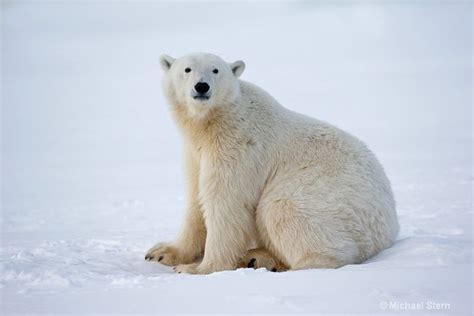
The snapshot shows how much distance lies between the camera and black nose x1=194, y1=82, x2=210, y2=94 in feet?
18.5

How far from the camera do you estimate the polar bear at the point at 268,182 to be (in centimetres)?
552

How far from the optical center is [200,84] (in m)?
5.64

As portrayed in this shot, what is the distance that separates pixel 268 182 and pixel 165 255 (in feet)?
→ 4.39

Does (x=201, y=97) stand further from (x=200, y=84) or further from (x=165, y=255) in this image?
(x=165, y=255)

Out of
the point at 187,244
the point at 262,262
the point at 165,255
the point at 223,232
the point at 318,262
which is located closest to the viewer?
the point at 318,262

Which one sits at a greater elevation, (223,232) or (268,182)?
(268,182)

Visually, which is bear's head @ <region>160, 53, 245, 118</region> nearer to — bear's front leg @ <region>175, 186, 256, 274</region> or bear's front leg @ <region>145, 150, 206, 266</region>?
bear's front leg @ <region>145, 150, 206, 266</region>

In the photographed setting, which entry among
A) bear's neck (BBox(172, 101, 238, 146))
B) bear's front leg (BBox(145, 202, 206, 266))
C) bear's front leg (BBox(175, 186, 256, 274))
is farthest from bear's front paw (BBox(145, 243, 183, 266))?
bear's neck (BBox(172, 101, 238, 146))

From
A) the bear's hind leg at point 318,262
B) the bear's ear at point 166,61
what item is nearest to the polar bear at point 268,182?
the bear's hind leg at point 318,262

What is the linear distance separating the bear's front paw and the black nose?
5.67 ft

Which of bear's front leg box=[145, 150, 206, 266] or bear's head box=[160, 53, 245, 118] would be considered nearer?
bear's head box=[160, 53, 245, 118]

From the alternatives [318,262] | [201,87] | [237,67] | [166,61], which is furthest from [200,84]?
[318,262]

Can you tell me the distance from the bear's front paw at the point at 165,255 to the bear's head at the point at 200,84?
1.46 meters

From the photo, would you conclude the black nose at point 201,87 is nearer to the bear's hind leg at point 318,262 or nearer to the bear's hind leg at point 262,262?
the bear's hind leg at point 262,262
